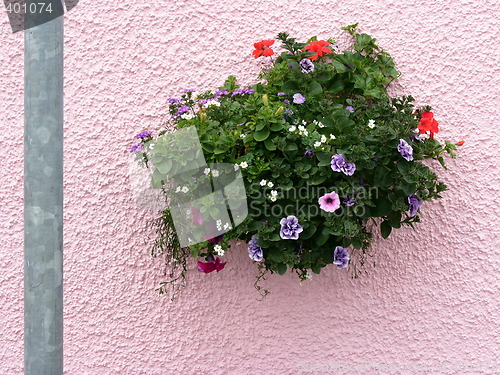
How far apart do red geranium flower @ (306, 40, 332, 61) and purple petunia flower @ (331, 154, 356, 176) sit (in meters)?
0.45

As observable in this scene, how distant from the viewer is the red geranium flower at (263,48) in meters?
1.98

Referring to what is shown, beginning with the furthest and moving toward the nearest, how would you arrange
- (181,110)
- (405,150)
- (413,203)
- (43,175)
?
(181,110) → (413,203) → (405,150) → (43,175)

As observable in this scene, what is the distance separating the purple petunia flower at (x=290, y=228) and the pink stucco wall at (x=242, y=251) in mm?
469

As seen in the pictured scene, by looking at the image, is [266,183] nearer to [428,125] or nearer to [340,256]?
[340,256]

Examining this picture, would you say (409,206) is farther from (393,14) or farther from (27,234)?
(27,234)

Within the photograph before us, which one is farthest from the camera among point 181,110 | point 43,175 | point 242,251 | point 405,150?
point 242,251

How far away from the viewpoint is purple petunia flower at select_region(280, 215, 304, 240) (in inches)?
68.8

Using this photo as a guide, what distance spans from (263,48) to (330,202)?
26.3 inches

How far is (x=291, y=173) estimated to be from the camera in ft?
5.92

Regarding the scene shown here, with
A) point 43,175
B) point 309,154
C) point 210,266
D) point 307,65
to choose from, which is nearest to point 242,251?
point 210,266

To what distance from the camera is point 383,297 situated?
221 centimetres

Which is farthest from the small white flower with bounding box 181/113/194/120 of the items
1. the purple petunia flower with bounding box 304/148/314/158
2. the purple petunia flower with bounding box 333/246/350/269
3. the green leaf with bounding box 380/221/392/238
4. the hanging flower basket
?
the green leaf with bounding box 380/221/392/238

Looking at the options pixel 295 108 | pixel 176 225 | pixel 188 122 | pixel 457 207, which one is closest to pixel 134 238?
pixel 176 225

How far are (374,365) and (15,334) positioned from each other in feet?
5.07
